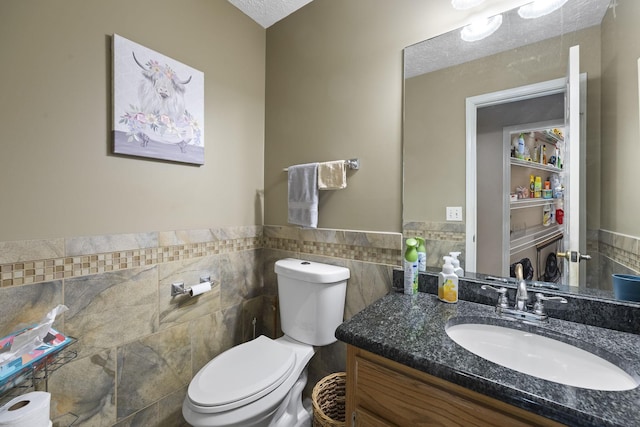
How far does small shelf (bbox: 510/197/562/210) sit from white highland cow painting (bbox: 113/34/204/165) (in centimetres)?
156

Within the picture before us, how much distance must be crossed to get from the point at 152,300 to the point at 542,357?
1612 millimetres

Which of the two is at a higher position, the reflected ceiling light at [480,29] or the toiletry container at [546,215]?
the reflected ceiling light at [480,29]

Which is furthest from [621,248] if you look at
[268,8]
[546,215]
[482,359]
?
[268,8]

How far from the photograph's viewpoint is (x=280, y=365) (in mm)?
1202

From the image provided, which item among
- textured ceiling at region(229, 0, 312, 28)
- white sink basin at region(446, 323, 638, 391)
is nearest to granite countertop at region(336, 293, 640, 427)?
white sink basin at region(446, 323, 638, 391)

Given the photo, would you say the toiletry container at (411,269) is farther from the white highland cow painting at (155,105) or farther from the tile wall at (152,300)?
the white highland cow painting at (155,105)

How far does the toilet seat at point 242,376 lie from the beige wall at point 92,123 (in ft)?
2.38

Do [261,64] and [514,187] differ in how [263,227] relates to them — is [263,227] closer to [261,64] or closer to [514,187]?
[261,64]

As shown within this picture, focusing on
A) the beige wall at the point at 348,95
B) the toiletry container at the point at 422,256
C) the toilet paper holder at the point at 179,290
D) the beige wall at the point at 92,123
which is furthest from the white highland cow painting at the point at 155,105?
the toiletry container at the point at 422,256

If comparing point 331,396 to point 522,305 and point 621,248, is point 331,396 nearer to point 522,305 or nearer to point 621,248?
point 522,305

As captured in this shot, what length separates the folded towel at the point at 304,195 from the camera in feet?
5.17

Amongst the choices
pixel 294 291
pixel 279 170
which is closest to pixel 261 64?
pixel 279 170

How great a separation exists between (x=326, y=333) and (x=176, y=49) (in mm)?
1702

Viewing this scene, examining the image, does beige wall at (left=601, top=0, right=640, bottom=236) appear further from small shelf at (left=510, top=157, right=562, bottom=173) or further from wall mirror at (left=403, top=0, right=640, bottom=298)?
small shelf at (left=510, top=157, right=562, bottom=173)
